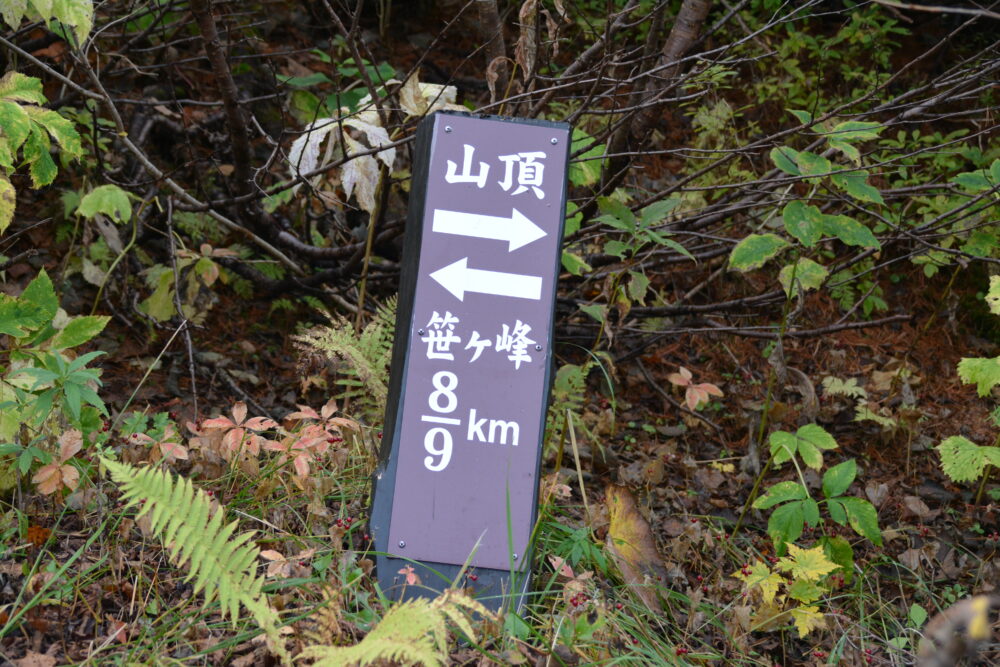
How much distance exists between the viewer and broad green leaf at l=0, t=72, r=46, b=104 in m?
2.69

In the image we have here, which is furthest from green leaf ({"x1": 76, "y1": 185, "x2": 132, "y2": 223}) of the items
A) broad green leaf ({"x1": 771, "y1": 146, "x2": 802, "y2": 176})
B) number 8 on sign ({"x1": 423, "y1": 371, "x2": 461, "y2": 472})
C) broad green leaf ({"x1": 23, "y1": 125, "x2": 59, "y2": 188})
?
broad green leaf ({"x1": 771, "y1": 146, "x2": 802, "y2": 176})

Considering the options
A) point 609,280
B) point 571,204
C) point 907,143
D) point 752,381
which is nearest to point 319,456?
point 609,280

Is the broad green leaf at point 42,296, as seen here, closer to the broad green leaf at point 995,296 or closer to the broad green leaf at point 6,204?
the broad green leaf at point 6,204

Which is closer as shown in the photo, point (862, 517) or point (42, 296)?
point (42, 296)

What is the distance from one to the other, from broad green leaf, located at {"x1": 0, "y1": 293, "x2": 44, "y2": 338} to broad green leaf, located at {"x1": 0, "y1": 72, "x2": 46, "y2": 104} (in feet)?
2.07

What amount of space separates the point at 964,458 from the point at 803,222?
3.63 feet

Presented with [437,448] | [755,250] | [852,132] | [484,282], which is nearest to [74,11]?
[484,282]

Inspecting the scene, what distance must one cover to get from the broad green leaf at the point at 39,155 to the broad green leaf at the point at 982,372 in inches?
130

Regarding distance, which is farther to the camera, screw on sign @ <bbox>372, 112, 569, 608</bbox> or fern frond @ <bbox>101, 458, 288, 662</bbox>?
screw on sign @ <bbox>372, 112, 569, 608</bbox>

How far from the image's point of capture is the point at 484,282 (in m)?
2.76

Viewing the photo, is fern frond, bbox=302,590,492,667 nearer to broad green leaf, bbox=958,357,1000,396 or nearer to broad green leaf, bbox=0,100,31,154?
broad green leaf, bbox=0,100,31,154

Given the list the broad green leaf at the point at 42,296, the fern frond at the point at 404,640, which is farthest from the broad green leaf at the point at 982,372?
the broad green leaf at the point at 42,296

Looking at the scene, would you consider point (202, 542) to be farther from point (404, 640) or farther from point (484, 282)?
point (484, 282)

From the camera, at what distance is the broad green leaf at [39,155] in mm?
2764
